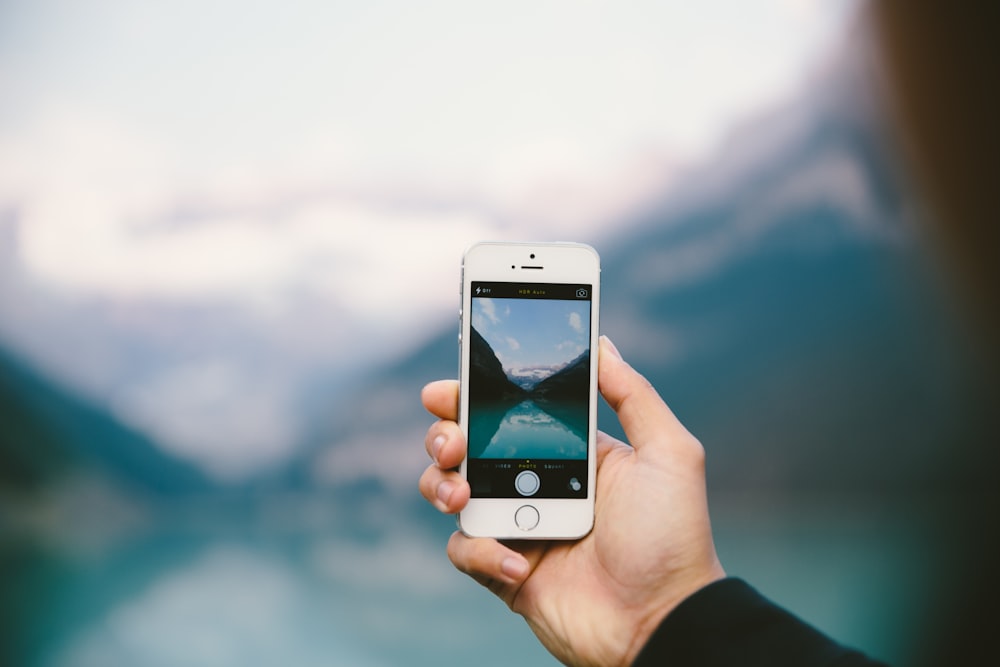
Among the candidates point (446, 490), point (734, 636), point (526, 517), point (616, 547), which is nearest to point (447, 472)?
point (446, 490)

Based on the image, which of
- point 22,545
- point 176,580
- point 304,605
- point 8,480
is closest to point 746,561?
point 304,605

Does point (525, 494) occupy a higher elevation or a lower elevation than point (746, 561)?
higher

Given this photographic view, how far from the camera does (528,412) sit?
1.37 m

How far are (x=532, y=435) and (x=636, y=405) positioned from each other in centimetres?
19

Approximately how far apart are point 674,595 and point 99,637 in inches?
127

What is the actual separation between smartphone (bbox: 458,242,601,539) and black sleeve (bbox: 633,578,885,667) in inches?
13.5

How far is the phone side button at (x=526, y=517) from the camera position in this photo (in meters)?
1.34

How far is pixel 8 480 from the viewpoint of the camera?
6.35 meters

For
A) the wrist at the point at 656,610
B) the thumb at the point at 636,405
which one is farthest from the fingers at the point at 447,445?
Answer: the wrist at the point at 656,610

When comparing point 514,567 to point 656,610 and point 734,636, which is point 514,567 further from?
point 734,636

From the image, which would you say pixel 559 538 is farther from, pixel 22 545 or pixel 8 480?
pixel 8 480

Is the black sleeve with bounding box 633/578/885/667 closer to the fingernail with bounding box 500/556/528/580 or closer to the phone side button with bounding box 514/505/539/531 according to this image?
the fingernail with bounding box 500/556/528/580

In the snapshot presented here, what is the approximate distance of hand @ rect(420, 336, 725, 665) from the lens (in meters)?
1.17

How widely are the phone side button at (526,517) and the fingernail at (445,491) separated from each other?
13 cm
